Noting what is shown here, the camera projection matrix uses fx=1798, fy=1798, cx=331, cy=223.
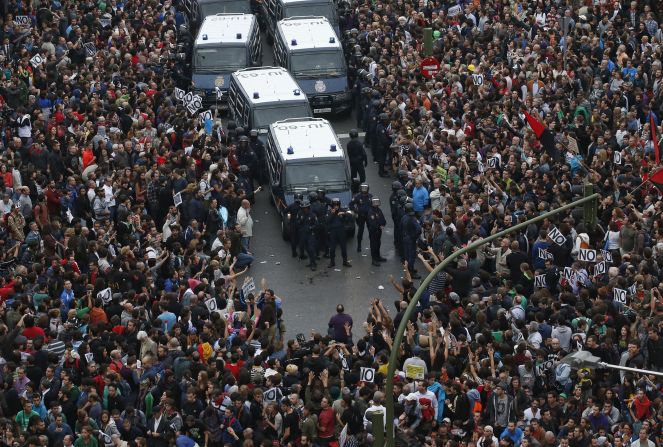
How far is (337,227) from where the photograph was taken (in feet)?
103

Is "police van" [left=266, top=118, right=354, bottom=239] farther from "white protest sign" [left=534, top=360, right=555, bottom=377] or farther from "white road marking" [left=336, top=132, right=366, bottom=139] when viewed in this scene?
"white protest sign" [left=534, top=360, right=555, bottom=377]

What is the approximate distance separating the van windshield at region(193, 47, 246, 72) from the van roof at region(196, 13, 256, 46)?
0.18 metres

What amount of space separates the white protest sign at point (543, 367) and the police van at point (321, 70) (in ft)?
52.1

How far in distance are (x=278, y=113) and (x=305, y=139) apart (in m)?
2.58

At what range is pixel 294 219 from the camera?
31750 millimetres

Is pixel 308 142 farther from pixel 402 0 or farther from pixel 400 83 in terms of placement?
pixel 402 0

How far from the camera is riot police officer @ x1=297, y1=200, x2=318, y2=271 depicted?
31500 mm

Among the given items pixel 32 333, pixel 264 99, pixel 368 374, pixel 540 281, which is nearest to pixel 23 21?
pixel 264 99

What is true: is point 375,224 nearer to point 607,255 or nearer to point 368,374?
point 607,255

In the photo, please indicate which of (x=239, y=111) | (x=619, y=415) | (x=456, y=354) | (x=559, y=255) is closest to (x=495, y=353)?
(x=456, y=354)

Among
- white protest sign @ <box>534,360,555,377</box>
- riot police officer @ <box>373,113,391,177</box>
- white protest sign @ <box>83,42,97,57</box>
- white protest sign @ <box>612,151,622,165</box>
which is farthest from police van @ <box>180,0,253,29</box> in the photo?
white protest sign @ <box>534,360,555,377</box>

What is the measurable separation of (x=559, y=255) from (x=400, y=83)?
1045 cm

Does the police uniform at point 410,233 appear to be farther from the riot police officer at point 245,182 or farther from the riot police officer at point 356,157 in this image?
the riot police officer at point 356,157

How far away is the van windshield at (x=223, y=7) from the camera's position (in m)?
44.5
